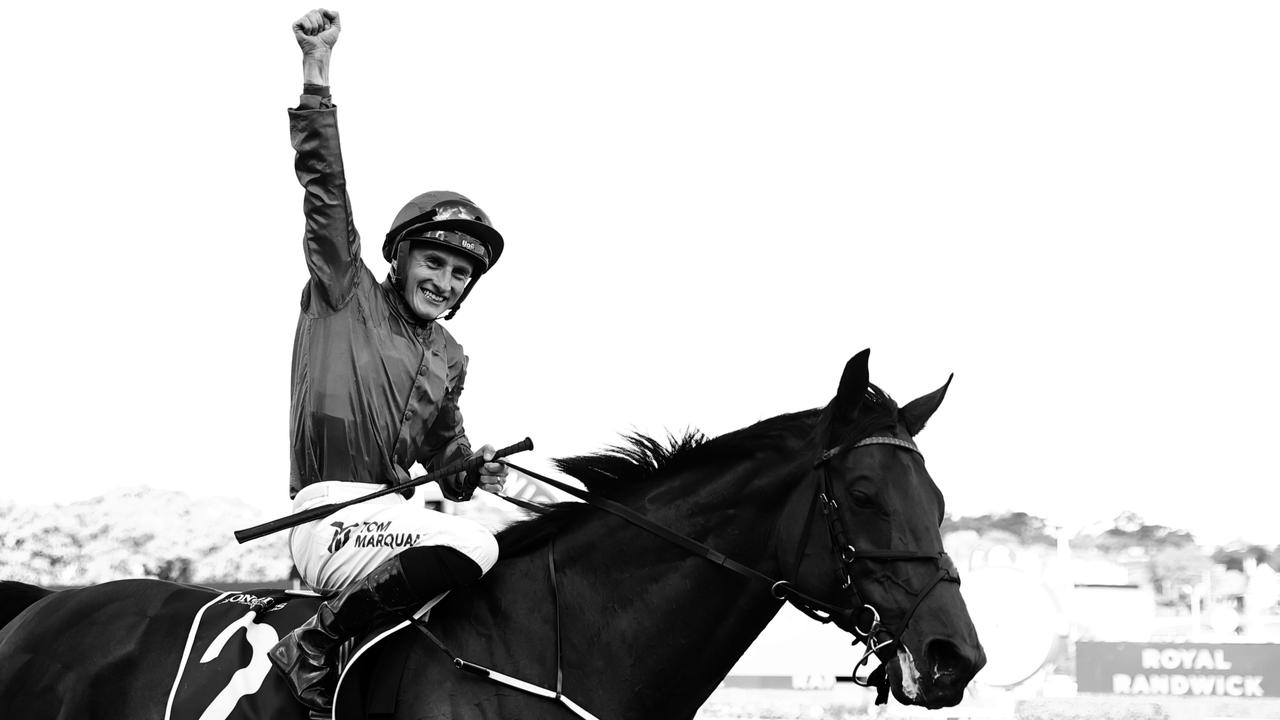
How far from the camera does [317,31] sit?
3.52 metres

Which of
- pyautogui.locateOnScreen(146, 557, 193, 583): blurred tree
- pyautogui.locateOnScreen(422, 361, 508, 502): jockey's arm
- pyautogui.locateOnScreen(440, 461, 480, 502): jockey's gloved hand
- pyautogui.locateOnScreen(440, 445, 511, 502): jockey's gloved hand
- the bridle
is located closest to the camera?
the bridle

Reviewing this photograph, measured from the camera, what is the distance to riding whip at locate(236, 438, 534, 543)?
11.0 ft

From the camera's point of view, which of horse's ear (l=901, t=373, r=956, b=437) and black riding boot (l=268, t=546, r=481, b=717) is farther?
horse's ear (l=901, t=373, r=956, b=437)

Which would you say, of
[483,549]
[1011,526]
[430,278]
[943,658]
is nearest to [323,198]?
[430,278]

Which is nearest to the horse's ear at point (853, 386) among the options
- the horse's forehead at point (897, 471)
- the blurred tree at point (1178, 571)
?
the horse's forehead at point (897, 471)

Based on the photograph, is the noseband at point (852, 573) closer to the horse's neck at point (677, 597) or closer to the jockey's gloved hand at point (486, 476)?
the horse's neck at point (677, 597)

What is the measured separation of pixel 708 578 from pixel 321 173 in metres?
1.59

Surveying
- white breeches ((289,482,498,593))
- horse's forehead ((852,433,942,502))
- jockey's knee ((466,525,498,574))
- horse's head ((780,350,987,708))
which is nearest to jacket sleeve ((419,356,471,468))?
white breeches ((289,482,498,593))

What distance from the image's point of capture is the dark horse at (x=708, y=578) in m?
2.93

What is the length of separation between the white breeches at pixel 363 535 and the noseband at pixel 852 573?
86cm

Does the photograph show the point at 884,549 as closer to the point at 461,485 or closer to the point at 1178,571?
the point at 461,485

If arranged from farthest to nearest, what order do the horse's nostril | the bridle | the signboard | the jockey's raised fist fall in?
the signboard
the jockey's raised fist
the bridle
the horse's nostril

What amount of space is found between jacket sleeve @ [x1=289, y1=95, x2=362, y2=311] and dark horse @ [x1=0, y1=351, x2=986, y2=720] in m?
0.91

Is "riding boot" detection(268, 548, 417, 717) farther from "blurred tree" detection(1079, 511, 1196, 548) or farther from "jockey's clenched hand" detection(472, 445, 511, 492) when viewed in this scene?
"blurred tree" detection(1079, 511, 1196, 548)
